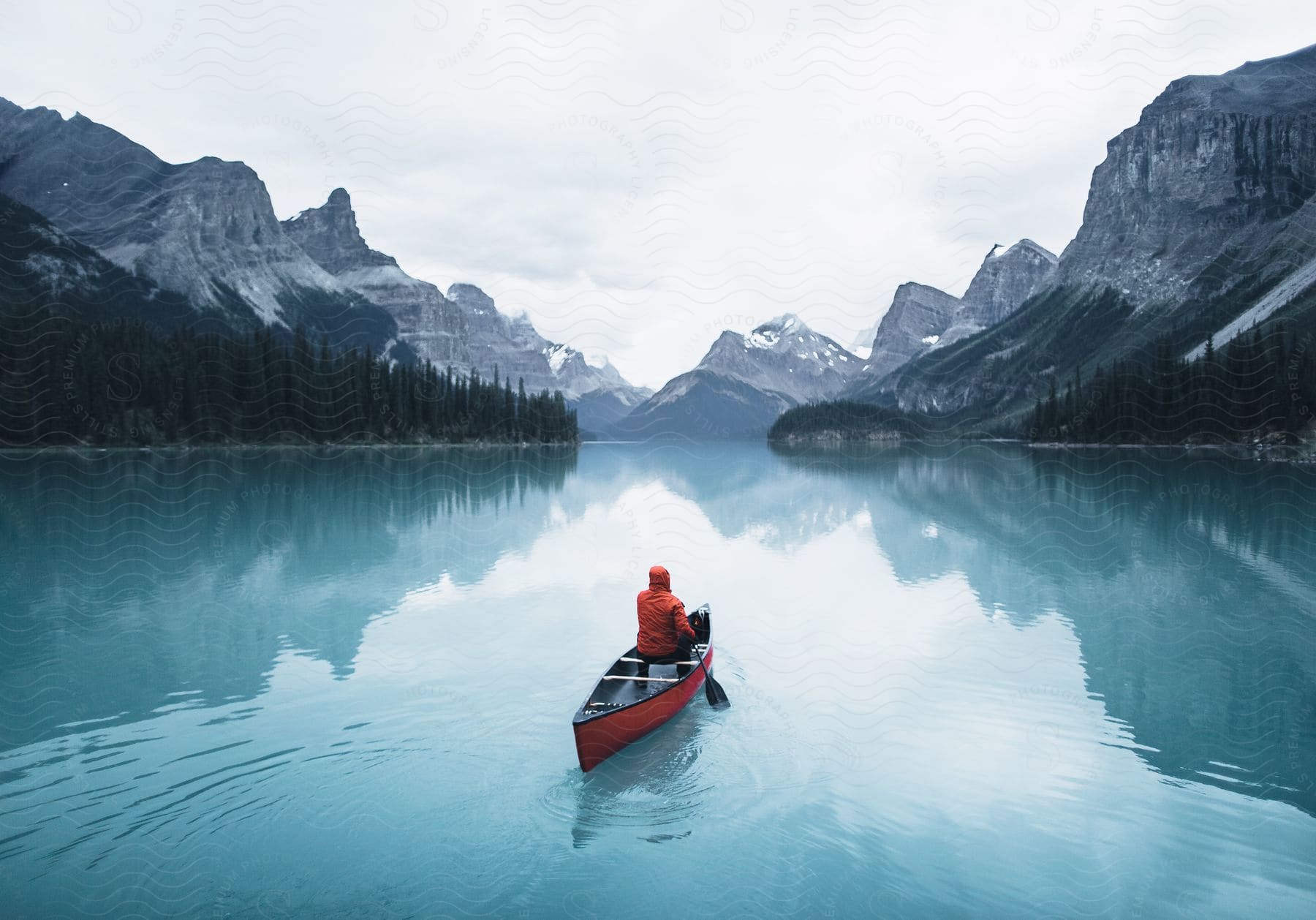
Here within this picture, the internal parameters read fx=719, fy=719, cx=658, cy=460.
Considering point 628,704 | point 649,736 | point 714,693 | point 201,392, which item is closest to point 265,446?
point 201,392

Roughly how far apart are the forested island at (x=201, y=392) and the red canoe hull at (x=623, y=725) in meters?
88.7

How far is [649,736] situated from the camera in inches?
424

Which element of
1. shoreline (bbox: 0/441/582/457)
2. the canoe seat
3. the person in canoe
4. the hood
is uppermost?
shoreline (bbox: 0/441/582/457)

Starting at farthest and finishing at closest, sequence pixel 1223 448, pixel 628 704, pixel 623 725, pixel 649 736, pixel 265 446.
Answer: pixel 265 446 → pixel 1223 448 → pixel 649 736 → pixel 628 704 → pixel 623 725

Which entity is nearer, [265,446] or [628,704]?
[628,704]

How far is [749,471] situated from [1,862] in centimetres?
7729

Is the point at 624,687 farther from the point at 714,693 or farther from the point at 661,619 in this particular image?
the point at 714,693

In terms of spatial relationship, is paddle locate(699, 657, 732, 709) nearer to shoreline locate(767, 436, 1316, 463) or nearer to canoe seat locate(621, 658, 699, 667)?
canoe seat locate(621, 658, 699, 667)

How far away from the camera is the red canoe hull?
937 centimetres

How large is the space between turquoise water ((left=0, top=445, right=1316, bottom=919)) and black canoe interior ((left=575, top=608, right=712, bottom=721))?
2.78ft

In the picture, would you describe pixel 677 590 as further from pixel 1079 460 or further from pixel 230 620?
pixel 1079 460

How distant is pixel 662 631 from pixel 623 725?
2046mm

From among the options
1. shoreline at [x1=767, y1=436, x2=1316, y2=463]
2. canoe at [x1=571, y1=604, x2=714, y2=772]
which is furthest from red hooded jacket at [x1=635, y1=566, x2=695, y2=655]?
shoreline at [x1=767, y1=436, x2=1316, y2=463]

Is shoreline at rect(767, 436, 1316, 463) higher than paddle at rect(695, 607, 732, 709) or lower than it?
higher
